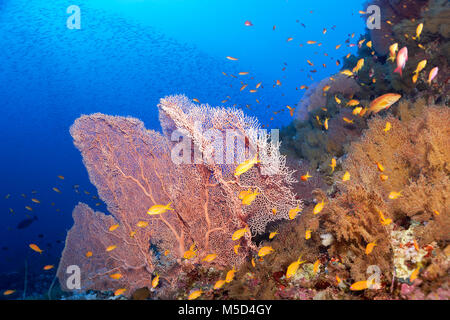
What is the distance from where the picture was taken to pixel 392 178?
13.0ft

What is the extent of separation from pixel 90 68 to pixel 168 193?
3534 inches

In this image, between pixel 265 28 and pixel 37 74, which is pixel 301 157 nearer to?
pixel 37 74

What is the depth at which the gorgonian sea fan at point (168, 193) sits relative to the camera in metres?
4.18

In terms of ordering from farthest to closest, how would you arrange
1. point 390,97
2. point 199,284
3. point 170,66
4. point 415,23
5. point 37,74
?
point 170,66
point 37,74
point 415,23
point 199,284
point 390,97

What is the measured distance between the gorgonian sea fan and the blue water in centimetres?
1692

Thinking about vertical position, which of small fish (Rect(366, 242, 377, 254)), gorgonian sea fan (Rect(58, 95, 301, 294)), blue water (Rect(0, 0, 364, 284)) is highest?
blue water (Rect(0, 0, 364, 284))

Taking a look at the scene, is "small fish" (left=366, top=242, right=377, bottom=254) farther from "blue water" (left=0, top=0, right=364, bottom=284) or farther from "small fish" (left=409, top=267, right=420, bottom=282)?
"blue water" (left=0, top=0, right=364, bottom=284)

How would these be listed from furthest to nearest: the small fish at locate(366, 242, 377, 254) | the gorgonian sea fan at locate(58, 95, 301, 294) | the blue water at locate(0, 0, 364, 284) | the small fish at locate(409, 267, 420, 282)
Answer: the blue water at locate(0, 0, 364, 284) → the gorgonian sea fan at locate(58, 95, 301, 294) → the small fish at locate(366, 242, 377, 254) → the small fish at locate(409, 267, 420, 282)

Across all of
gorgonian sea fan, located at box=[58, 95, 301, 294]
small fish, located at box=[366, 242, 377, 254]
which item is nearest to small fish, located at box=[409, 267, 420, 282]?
small fish, located at box=[366, 242, 377, 254]

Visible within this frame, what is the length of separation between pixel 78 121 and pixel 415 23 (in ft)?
35.4

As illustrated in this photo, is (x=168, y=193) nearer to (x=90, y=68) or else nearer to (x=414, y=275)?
(x=414, y=275)

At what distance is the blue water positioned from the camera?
162 feet

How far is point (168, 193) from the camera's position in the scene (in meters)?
5.15
